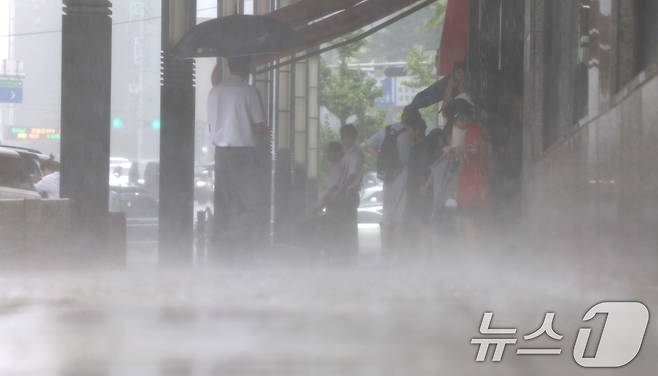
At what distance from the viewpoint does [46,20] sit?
1266 cm

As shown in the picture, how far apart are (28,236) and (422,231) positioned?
4805 millimetres

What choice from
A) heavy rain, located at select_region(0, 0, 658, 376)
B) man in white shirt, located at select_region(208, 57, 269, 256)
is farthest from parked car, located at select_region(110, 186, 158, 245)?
man in white shirt, located at select_region(208, 57, 269, 256)

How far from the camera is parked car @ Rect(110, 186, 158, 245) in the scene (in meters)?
16.3

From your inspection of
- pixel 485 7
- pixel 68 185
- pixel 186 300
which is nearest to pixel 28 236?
pixel 68 185

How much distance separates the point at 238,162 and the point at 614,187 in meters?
5.22

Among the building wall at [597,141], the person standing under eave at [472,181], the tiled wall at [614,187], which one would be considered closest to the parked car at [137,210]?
the person standing under eave at [472,181]

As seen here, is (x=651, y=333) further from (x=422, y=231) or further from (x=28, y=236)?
(x=422, y=231)

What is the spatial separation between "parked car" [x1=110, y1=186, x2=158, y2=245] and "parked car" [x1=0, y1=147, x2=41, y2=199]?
10.9ft

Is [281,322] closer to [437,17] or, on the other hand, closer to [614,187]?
[614,187]

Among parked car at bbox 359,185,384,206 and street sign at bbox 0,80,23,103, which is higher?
street sign at bbox 0,80,23,103

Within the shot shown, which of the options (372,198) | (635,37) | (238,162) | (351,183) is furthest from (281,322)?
(372,198)

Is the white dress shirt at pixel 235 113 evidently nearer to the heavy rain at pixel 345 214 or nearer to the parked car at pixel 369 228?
the heavy rain at pixel 345 214

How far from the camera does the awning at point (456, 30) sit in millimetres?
14773

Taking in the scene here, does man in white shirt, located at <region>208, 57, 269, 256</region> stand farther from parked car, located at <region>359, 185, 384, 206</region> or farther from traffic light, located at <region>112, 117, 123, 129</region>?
traffic light, located at <region>112, 117, 123, 129</region>
